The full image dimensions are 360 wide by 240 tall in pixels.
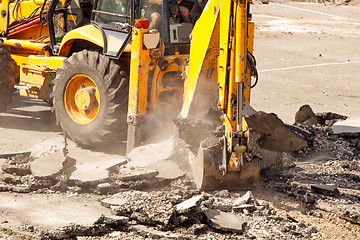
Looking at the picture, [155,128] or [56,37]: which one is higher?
[56,37]

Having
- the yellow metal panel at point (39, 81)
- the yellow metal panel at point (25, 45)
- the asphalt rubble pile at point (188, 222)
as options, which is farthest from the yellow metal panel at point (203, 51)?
the yellow metal panel at point (25, 45)

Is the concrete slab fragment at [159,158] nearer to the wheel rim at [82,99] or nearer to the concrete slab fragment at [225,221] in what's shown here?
the concrete slab fragment at [225,221]

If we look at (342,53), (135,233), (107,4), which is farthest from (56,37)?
(342,53)

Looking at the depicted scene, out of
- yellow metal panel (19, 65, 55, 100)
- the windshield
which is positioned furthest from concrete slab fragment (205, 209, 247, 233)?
yellow metal panel (19, 65, 55, 100)

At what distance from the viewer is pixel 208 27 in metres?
6.66

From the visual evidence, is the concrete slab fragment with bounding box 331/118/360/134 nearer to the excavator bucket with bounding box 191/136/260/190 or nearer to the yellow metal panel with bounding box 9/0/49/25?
the excavator bucket with bounding box 191/136/260/190

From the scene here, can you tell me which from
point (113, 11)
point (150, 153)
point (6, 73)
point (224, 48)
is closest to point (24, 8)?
point (6, 73)

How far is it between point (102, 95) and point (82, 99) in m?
0.42

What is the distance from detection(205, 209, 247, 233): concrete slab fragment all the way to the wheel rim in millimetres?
3090

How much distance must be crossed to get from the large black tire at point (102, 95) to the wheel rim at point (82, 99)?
59 mm

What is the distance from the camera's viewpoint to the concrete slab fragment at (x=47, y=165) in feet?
22.2

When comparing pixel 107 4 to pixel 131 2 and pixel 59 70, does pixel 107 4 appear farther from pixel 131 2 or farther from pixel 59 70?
pixel 59 70

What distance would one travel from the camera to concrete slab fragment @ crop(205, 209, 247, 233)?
18.2 feet

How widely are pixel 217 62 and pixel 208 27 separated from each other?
1.36ft
